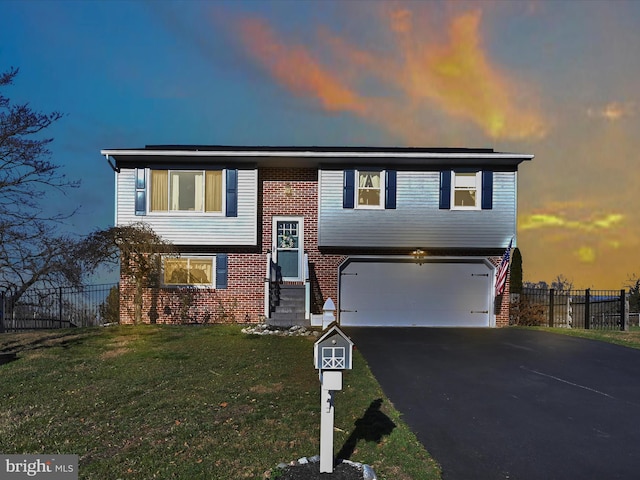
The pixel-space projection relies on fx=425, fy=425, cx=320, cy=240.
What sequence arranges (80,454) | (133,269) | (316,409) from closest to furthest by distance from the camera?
(80,454) → (316,409) → (133,269)

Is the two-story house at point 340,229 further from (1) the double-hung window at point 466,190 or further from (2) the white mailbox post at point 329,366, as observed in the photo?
(2) the white mailbox post at point 329,366

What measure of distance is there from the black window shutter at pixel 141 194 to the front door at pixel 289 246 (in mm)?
4421

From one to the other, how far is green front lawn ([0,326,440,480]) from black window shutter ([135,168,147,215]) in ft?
18.8

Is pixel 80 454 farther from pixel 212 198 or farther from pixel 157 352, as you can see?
pixel 212 198

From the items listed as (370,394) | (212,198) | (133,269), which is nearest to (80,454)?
(370,394)

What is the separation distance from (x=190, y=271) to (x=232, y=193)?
10.2 ft

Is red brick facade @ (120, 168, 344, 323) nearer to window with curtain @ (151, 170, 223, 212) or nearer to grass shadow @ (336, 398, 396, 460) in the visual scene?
window with curtain @ (151, 170, 223, 212)

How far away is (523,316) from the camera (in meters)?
16.7

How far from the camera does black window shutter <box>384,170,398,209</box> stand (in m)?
14.6

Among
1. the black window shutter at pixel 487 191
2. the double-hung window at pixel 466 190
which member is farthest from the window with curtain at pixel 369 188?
the black window shutter at pixel 487 191

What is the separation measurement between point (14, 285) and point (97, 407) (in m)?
8.89

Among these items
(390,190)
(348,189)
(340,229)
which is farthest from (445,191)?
(340,229)

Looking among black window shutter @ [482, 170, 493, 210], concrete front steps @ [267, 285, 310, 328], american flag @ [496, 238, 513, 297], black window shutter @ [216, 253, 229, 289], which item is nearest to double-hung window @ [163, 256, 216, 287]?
black window shutter @ [216, 253, 229, 289]

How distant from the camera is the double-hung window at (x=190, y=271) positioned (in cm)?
1473
